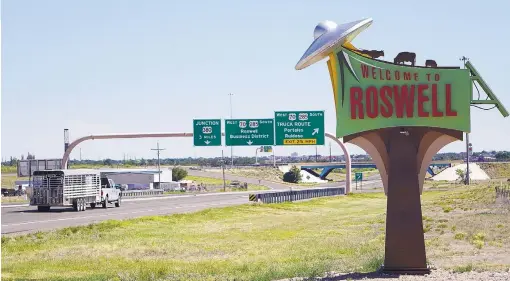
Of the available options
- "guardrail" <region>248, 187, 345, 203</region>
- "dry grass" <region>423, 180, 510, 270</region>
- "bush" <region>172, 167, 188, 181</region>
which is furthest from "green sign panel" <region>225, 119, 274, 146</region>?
"bush" <region>172, 167, 188, 181</region>

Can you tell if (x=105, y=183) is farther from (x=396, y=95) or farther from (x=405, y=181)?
(x=396, y=95)

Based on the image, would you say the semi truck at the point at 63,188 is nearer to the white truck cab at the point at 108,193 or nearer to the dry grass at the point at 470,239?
the white truck cab at the point at 108,193

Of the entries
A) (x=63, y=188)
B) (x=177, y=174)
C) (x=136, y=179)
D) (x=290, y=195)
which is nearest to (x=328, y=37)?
(x=63, y=188)

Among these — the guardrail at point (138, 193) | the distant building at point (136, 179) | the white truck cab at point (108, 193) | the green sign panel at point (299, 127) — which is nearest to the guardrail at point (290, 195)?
the green sign panel at point (299, 127)

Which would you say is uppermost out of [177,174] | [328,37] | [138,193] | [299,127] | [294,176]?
[328,37]

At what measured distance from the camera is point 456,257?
78.8 ft

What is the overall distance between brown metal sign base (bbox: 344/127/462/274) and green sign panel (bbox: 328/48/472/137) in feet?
1.17

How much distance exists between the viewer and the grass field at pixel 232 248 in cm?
2169

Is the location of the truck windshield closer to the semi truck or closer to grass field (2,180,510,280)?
the semi truck

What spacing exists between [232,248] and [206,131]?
35083 mm

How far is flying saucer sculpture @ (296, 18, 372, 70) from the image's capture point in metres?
19.2

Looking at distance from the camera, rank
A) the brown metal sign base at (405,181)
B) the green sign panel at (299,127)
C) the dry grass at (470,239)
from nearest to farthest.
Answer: the brown metal sign base at (405,181)
the dry grass at (470,239)
the green sign panel at (299,127)

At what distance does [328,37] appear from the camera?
19.3m

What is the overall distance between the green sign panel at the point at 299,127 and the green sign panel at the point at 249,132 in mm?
872
